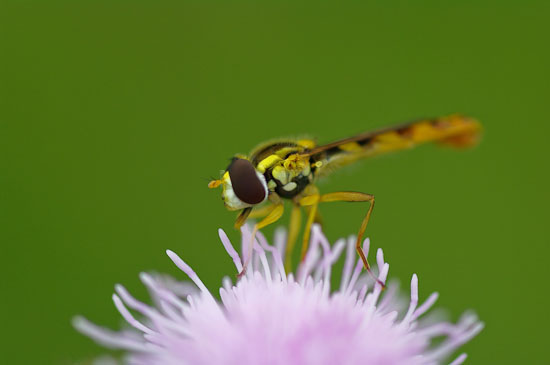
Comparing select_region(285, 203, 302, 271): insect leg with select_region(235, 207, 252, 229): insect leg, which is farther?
select_region(285, 203, 302, 271): insect leg

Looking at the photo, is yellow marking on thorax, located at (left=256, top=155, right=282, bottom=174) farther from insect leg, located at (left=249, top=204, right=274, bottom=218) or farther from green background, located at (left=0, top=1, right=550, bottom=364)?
green background, located at (left=0, top=1, right=550, bottom=364)

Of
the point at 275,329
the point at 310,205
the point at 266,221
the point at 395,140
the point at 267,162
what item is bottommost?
Result: the point at 275,329

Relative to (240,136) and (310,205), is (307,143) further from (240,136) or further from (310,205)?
(240,136)

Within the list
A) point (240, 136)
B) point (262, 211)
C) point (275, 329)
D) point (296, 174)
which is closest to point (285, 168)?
point (296, 174)

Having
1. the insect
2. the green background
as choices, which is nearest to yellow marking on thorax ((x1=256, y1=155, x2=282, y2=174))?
the insect

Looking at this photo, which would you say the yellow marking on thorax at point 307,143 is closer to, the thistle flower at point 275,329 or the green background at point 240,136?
the thistle flower at point 275,329

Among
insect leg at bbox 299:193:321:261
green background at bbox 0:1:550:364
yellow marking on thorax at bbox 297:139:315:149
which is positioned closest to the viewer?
insect leg at bbox 299:193:321:261
